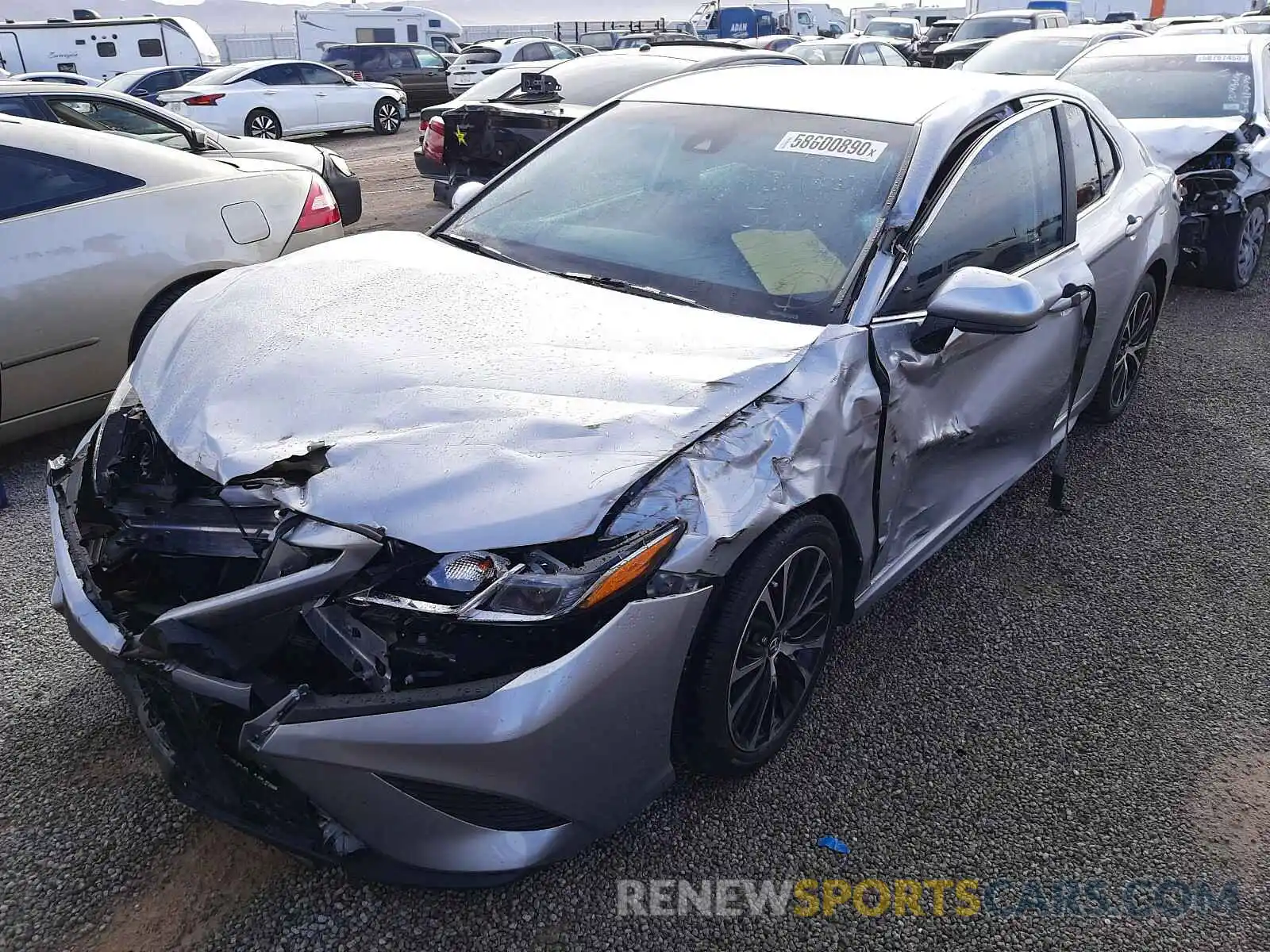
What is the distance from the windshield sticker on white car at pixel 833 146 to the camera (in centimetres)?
296

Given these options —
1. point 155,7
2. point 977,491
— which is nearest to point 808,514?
point 977,491

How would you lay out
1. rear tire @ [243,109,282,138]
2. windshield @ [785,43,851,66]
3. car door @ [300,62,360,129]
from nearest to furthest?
windshield @ [785,43,851,66]
rear tire @ [243,109,282,138]
car door @ [300,62,360,129]

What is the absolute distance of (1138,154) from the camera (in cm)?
455

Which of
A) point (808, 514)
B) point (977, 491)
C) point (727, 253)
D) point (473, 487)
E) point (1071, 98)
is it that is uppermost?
point (1071, 98)

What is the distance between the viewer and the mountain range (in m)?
144

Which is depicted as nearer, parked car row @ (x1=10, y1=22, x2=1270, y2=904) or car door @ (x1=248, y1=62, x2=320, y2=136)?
parked car row @ (x1=10, y1=22, x2=1270, y2=904)

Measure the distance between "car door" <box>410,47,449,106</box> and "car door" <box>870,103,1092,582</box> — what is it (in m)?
19.3

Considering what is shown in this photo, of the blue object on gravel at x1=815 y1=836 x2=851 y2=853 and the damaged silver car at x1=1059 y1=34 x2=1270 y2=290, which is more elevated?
the damaged silver car at x1=1059 y1=34 x2=1270 y2=290

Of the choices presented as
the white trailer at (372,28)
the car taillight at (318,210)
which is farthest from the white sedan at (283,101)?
the car taillight at (318,210)

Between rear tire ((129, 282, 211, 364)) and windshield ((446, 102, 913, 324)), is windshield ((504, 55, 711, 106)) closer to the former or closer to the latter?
rear tire ((129, 282, 211, 364))

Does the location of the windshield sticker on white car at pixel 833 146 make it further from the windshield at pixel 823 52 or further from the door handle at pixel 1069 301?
the windshield at pixel 823 52

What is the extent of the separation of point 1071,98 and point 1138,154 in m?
0.88

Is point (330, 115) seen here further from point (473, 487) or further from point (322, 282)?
point (473, 487)

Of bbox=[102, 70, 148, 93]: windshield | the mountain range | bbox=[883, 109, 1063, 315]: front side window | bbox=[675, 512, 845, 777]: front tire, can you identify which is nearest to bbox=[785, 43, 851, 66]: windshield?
bbox=[102, 70, 148, 93]: windshield
